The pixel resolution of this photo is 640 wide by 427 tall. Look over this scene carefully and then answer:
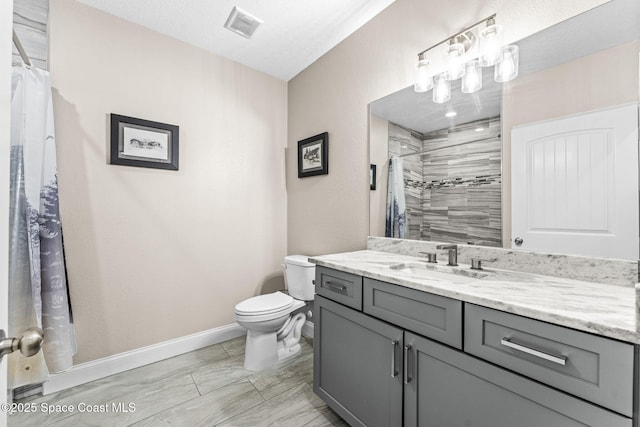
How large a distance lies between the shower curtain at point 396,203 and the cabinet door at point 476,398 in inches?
33.1

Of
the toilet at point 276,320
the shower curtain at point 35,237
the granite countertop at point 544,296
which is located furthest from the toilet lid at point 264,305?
the shower curtain at point 35,237

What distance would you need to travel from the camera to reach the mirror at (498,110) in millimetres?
1036

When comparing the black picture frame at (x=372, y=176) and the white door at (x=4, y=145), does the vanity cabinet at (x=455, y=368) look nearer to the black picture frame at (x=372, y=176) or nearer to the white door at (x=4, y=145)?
the black picture frame at (x=372, y=176)

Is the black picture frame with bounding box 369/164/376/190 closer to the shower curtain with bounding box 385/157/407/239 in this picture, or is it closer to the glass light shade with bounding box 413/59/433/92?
the shower curtain with bounding box 385/157/407/239

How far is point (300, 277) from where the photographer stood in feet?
7.29

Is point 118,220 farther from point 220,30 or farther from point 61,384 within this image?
point 220,30

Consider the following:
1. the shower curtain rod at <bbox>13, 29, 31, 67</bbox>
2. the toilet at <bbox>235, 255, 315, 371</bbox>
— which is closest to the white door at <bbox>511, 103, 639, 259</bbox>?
the toilet at <bbox>235, 255, 315, 371</bbox>

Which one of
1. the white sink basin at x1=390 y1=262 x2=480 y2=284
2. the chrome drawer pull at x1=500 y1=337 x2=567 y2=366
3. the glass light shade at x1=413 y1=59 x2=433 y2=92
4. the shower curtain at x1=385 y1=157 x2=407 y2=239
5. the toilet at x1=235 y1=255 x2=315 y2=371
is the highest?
the glass light shade at x1=413 y1=59 x2=433 y2=92

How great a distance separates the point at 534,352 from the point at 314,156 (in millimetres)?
1988

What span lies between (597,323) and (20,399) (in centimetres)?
276

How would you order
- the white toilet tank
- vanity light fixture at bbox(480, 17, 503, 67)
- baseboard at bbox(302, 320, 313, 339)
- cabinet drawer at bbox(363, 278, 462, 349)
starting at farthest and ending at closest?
baseboard at bbox(302, 320, 313, 339), the white toilet tank, vanity light fixture at bbox(480, 17, 503, 67), cabinet drawer at bbox(363, 278, 462, 349)

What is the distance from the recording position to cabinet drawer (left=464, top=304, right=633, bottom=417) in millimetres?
650

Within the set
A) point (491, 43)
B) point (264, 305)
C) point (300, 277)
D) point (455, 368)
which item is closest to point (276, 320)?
point (264, 305)

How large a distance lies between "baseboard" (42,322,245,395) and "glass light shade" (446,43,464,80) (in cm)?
252
